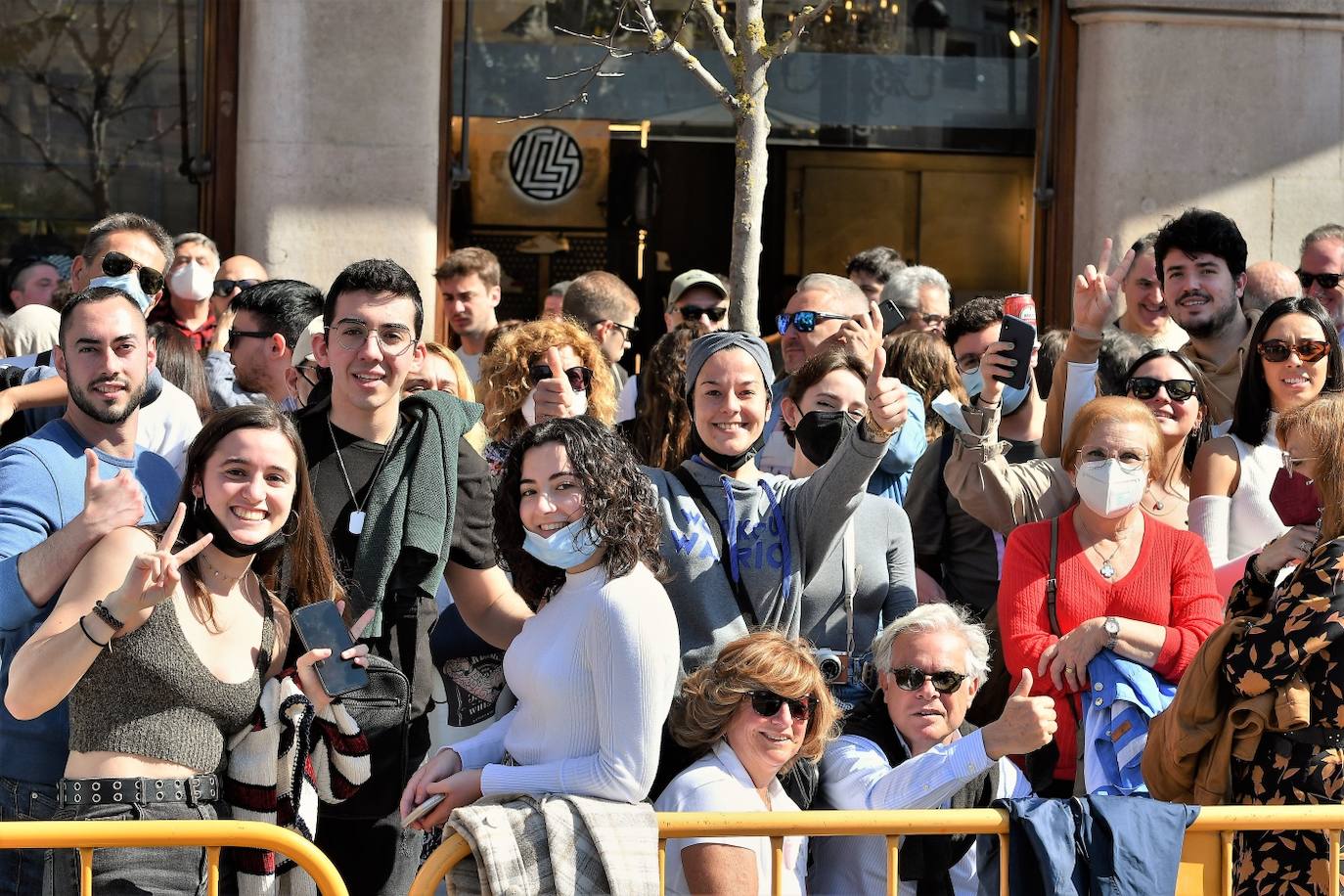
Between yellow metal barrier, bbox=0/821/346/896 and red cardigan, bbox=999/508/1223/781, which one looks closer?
yellow metal barrier, bbox=0/821/346/896

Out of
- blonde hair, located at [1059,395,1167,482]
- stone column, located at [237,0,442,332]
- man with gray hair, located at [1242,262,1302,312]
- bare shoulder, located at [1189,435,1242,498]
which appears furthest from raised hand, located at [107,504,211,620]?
stone column, located at [237,0,442,332]

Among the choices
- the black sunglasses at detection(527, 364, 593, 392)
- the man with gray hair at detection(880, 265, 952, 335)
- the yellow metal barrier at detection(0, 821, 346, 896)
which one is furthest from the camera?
the man with gray hair at detection(880, 265, 952, 335)

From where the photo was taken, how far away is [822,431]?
5504mm

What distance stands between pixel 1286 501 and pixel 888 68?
585 centimetres

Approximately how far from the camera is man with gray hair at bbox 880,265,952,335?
797cm

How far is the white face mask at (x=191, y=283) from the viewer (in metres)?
7.58

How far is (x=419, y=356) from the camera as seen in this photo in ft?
16.2

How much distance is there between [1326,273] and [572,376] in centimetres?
360

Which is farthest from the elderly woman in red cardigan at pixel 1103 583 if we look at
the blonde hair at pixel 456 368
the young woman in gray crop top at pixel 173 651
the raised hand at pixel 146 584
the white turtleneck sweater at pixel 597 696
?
the raised hand at pixel 146 584

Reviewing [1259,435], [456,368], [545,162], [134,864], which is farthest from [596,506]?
[545,162]

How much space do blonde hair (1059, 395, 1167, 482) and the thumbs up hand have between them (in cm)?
136

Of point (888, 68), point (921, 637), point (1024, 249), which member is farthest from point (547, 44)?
point (921, 637)

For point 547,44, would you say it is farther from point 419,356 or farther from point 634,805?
point 634,805

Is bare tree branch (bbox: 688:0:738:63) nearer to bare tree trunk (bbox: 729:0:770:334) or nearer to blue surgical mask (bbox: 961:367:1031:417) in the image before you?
bare tree trunk (bbox: 729:0:770:334)
